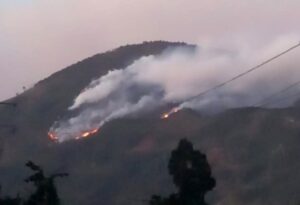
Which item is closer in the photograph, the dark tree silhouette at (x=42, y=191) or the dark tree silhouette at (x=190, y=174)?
the dark tree silhouette at (x=42, y=191)

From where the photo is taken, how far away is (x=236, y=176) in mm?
191250

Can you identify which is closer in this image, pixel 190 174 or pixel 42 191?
pixel 42 191

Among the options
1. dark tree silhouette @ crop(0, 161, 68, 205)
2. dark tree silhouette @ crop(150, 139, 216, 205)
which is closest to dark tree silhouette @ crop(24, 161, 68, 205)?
dark tree silhouette @ crop(0, 161, 68, 205)

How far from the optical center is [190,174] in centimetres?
5775

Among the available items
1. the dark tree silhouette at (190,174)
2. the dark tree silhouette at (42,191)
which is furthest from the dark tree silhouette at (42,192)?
the dark tree silhouette at (190,174)

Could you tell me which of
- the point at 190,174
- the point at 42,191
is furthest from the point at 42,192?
the point at 190,174

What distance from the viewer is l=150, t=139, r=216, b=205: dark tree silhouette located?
57.5 metres

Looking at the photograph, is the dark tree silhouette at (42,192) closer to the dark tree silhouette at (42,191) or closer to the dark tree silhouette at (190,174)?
the dark tree silhouette at (42,191)

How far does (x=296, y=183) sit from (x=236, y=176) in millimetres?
19420

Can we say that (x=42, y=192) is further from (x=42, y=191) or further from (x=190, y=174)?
(x=190, y=174)

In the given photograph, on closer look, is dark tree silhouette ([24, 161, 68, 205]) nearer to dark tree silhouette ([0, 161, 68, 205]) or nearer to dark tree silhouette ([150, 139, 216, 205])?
dark tree silhouette ([0, 161, 68, 205])

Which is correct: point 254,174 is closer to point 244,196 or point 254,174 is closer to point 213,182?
point 244,196

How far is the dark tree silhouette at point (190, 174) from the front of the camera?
57500 millimetres

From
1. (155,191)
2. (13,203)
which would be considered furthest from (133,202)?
(13,203)
